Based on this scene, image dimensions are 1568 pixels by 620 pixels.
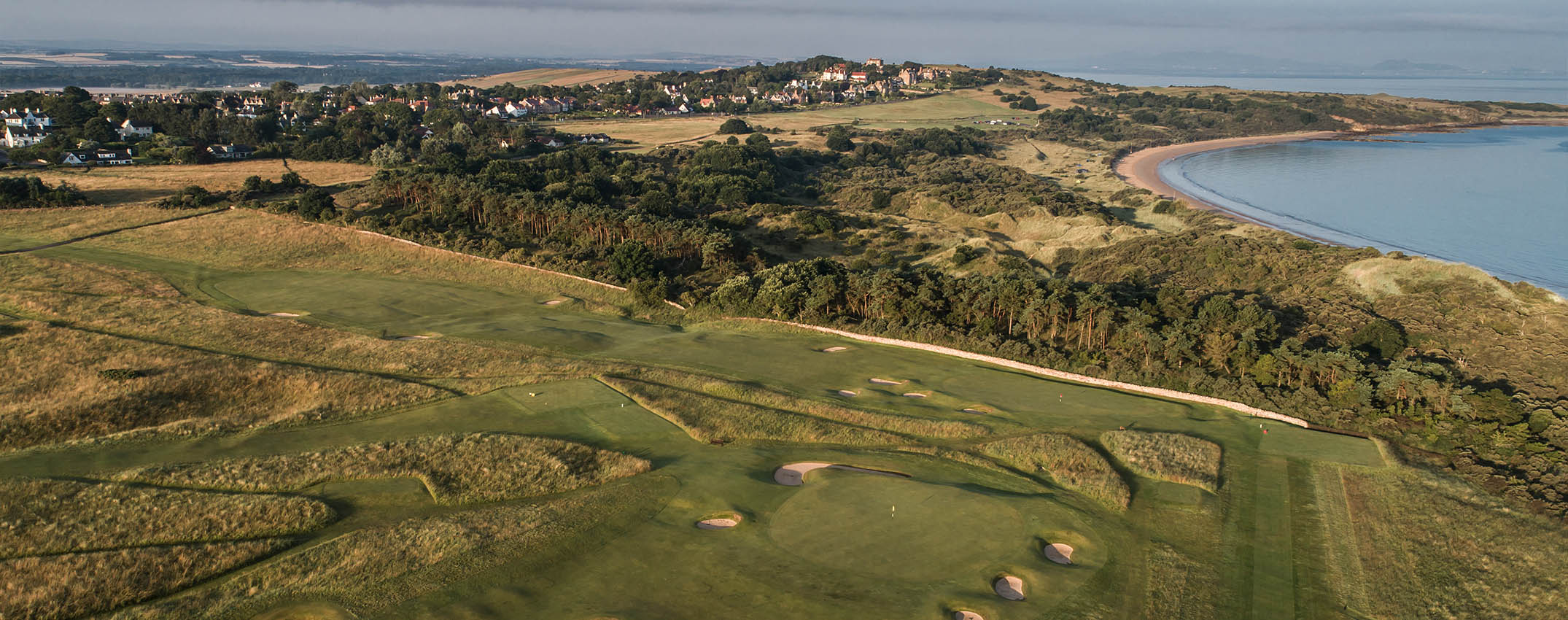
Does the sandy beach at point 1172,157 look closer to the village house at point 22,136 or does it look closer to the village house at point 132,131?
the village house at point 132,131

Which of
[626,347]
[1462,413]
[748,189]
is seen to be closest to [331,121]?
[748,189]

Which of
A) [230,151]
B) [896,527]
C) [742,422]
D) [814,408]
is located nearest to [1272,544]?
[896,527]

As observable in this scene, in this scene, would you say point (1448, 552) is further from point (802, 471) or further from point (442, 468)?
point (442, 468)

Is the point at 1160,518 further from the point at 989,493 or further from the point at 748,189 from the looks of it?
the point at 748,189

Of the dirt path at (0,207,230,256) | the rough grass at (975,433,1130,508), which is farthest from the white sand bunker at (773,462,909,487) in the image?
the dirt path at (0,207,230,256)

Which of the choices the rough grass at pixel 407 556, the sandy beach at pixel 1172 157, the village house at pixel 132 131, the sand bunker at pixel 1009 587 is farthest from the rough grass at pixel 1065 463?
the village house at pixel 132 131

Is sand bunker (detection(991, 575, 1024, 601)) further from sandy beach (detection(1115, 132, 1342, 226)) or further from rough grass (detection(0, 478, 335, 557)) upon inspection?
sandy beach (detection(1115, 132, 1342, 226))
